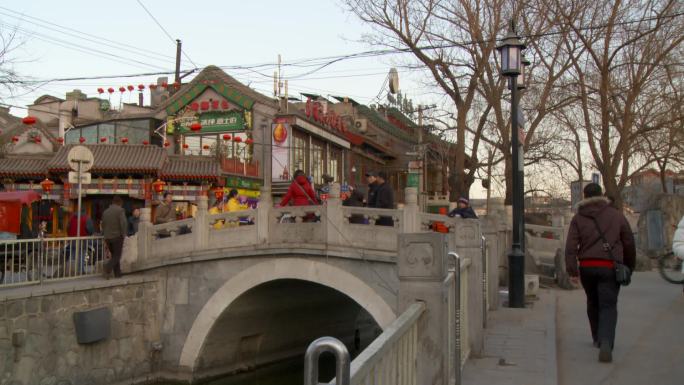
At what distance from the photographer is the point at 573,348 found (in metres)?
6.58

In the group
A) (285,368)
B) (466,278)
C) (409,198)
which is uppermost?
(409,198)

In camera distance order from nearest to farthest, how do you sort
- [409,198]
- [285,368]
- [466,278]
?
1. [466,278]
2. [409,198]
3. [285,368]

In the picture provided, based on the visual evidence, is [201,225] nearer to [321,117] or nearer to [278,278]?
[278,278]

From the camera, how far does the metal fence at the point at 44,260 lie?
38.2 feet

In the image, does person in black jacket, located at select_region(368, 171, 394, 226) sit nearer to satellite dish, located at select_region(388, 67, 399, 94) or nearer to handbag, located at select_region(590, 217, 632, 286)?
handbag, located at select_region(590, 217, 632, 286)

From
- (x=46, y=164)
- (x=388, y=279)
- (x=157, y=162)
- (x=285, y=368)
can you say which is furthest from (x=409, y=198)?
(x=46, y=164)

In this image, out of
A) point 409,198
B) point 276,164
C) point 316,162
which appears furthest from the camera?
point 316,162

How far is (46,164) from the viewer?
870 inches

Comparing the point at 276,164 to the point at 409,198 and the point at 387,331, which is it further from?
the point at 387,331

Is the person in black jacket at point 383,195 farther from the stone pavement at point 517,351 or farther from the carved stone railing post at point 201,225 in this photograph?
the carved stone railing post at point 201,225

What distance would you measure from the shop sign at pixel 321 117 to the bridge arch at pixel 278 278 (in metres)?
13.9

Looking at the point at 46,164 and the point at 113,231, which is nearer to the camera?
the point at 113,231

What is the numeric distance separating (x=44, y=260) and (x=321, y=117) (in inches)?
632

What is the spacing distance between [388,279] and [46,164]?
15.7 meters
